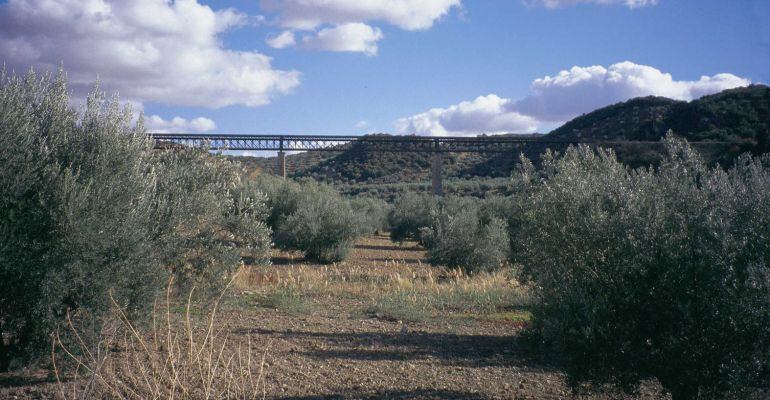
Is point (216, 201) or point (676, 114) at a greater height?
point (676, 114)

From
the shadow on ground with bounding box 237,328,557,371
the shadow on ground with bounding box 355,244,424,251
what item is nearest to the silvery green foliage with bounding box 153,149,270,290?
the shadow on ground with bounding box 237,328,557,371

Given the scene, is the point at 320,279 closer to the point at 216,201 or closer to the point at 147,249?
the point at 216,201

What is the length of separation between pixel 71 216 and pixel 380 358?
4.71 m

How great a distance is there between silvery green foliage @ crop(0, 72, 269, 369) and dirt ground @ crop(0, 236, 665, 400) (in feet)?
3.38

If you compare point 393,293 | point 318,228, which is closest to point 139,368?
point 393,293

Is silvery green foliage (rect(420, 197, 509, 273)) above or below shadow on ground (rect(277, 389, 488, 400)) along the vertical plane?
above

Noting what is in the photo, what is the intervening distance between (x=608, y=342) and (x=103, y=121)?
6.62 metres

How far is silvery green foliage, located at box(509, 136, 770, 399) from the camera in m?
5.57

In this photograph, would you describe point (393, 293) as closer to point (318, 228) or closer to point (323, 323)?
point (323, 323)

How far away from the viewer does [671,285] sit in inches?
231

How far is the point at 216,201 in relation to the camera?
914 centimetres

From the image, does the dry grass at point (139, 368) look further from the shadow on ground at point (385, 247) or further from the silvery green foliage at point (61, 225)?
the shadow on ground at point (385, 247)

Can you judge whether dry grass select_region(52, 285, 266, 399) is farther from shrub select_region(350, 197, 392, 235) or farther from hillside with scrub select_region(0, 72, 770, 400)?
shrub select_region(350, 197, 392, 235)

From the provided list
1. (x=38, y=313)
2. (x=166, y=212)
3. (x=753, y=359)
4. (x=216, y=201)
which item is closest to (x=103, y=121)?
(x=166, y=212)
